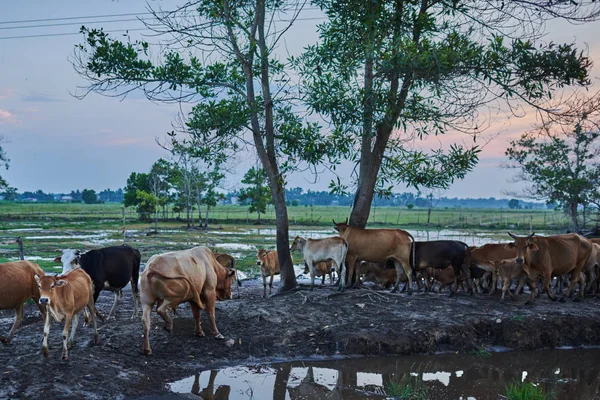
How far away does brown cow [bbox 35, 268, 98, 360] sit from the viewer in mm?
8445

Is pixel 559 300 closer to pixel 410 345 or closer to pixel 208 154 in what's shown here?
pixel 410 345

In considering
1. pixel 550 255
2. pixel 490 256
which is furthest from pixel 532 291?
pixel 490 256

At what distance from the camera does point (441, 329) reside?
1129cm

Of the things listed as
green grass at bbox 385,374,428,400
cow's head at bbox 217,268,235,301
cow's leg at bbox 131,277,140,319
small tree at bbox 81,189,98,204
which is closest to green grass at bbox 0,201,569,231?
cow's leg at bbox 131,277,140,319

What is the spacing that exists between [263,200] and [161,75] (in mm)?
37670

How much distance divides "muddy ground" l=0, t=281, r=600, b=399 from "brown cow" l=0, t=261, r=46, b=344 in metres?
0.49

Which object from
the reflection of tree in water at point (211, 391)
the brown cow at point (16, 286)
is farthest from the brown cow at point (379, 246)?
the brown cow at point (16, 286)

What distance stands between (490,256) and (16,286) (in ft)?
34.1

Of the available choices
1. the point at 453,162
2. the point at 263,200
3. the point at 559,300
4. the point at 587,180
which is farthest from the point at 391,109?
the point at 263,200

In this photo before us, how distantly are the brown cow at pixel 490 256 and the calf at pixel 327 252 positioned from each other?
127 inches

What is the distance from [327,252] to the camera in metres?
14.3

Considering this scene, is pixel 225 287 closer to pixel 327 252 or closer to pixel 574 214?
pixel 327 252

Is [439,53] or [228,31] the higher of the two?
[228,31]

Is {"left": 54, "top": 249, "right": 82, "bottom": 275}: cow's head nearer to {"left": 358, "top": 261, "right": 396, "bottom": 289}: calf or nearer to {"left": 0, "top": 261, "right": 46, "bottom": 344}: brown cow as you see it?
{"left": 0, "top": 261, "right": 46, "bottom": 344}: brown cow
